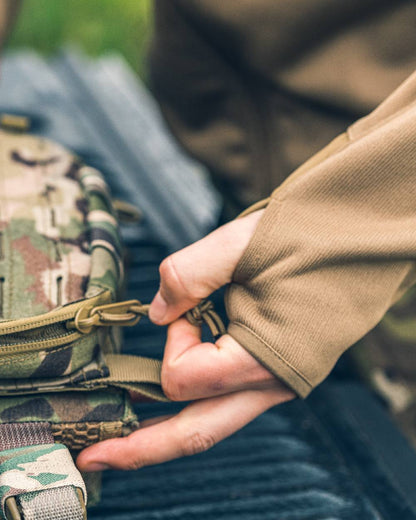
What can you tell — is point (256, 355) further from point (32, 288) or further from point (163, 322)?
point (32, 288)

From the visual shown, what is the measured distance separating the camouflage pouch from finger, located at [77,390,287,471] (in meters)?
0.02

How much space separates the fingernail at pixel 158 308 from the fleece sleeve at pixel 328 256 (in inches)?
4.1

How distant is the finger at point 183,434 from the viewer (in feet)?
3.20

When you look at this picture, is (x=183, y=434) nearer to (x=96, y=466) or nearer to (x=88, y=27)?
(x=96, y=466)

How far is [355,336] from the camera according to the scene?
40.0 inches

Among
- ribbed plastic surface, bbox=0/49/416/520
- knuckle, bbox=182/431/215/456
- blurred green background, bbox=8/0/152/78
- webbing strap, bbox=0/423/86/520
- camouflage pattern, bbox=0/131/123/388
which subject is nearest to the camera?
webbing strap, bbox=0/423/86/520

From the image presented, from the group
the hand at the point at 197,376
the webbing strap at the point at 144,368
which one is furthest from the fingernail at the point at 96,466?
Result: the webbing strap at the point at 144,368

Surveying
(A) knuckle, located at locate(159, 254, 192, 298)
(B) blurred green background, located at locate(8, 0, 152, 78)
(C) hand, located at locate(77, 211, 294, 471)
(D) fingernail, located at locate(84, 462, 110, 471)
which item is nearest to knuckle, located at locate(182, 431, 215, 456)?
(C) hand, located at locate(77, 211, 294, 471)

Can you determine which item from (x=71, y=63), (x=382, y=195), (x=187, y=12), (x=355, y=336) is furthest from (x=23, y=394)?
(x=71, y=63)

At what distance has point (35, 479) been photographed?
0.83 meters

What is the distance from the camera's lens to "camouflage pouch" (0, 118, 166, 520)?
85cm

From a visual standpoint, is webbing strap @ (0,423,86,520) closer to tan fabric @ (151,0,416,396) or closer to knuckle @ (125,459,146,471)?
knuckle @ (125,459,146,471)

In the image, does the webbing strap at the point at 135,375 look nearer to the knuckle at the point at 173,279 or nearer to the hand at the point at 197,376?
the hand at the point at 197,376

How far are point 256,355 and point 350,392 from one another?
56 centimetres
